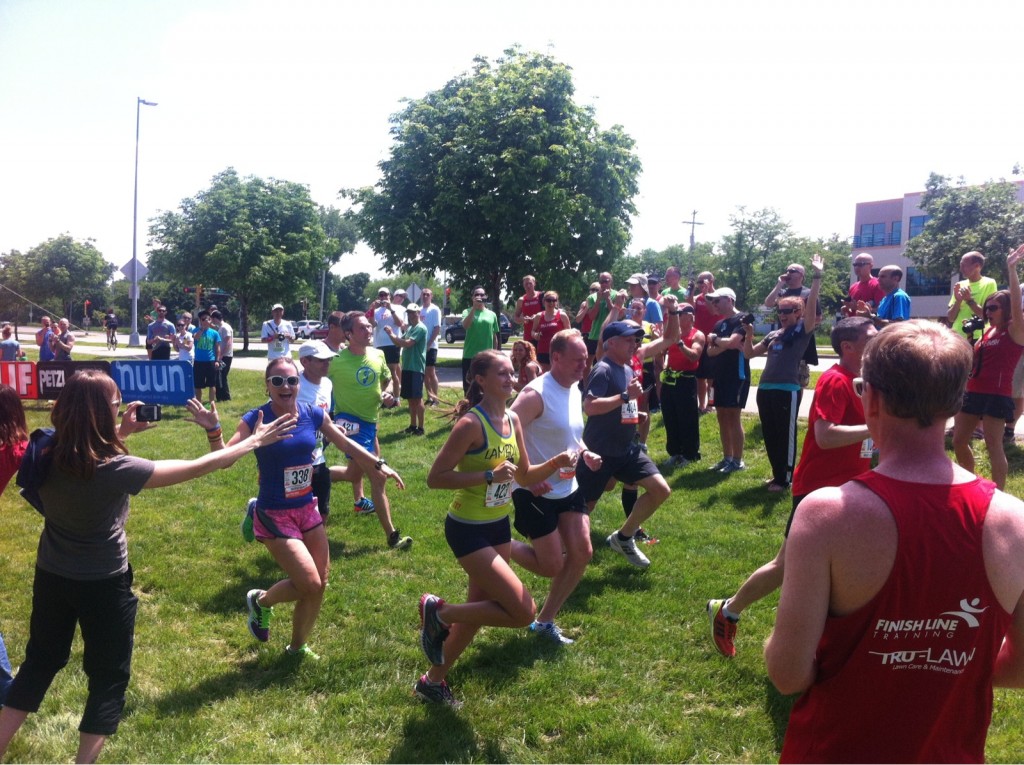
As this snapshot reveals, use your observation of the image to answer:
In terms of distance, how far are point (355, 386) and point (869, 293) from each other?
23.2 ft

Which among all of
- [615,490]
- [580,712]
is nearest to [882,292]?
[615,490]

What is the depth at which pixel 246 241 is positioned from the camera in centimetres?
3584

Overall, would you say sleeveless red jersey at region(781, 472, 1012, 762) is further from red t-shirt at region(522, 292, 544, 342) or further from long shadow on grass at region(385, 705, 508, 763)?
red t-shirt at region(522, 292, 544, 342)

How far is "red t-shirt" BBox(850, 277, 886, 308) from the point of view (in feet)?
33.6

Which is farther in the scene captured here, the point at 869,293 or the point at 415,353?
the point at 415,353

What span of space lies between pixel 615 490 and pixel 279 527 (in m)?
5.11

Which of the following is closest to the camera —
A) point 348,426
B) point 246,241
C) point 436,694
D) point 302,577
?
point 436,694

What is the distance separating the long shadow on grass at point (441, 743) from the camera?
13.0ft

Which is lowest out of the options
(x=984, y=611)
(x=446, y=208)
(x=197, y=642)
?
(x=197, y=642)

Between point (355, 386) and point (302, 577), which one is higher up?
point (355, 386)

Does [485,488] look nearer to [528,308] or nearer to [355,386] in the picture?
[355,386]

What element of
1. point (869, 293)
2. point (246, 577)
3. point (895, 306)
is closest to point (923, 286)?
point (869, 293)

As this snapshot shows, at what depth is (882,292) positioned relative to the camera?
33.3ft

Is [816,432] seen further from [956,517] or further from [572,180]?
[572,180]
